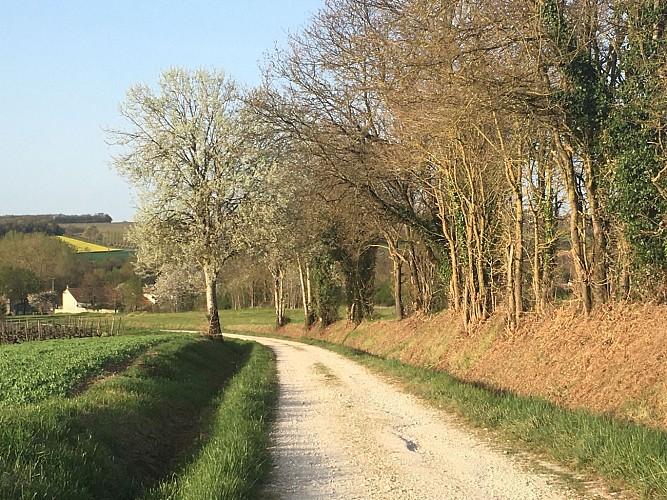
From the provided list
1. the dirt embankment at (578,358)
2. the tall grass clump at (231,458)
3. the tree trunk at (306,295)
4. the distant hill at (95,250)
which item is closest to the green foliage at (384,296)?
the tree trunk at (306,295)

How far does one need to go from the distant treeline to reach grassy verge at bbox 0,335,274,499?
127m

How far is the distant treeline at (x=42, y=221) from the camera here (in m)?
137

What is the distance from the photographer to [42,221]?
153 m

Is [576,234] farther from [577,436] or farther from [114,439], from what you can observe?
[114,439]

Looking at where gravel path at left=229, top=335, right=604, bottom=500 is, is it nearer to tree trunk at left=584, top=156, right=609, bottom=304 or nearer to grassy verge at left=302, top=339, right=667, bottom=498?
grassy verge at left=302, top=339, right=667, bottom=498

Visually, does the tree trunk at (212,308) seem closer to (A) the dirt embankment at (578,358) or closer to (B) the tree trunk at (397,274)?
(B) the tree trunk at (397,274)

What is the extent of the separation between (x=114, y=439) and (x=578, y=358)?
29.0ft

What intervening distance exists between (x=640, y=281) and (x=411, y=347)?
41.7 feet

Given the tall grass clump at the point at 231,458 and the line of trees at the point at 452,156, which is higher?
the line of trees at the point at 452,156

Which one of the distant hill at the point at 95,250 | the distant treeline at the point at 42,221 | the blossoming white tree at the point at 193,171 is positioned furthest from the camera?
the distant treeline at the point at 42,221

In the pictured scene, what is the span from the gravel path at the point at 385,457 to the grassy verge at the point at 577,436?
506 millimetres

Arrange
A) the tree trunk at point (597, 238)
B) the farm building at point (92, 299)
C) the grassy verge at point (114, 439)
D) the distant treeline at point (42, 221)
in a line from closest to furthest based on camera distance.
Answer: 1. the grassy verge at point (114, 439)
2. the tree trunk at point (597, 238)
3. the farm building at point (92, 299)
4. the distant treeline at point (42, 221)

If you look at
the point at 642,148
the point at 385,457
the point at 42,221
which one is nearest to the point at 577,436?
the point at 385,457

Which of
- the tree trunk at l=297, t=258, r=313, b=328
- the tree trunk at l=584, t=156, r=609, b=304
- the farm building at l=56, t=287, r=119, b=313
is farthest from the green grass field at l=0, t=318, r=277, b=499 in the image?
the farm building at l=56, t=287, r=119, b=313
